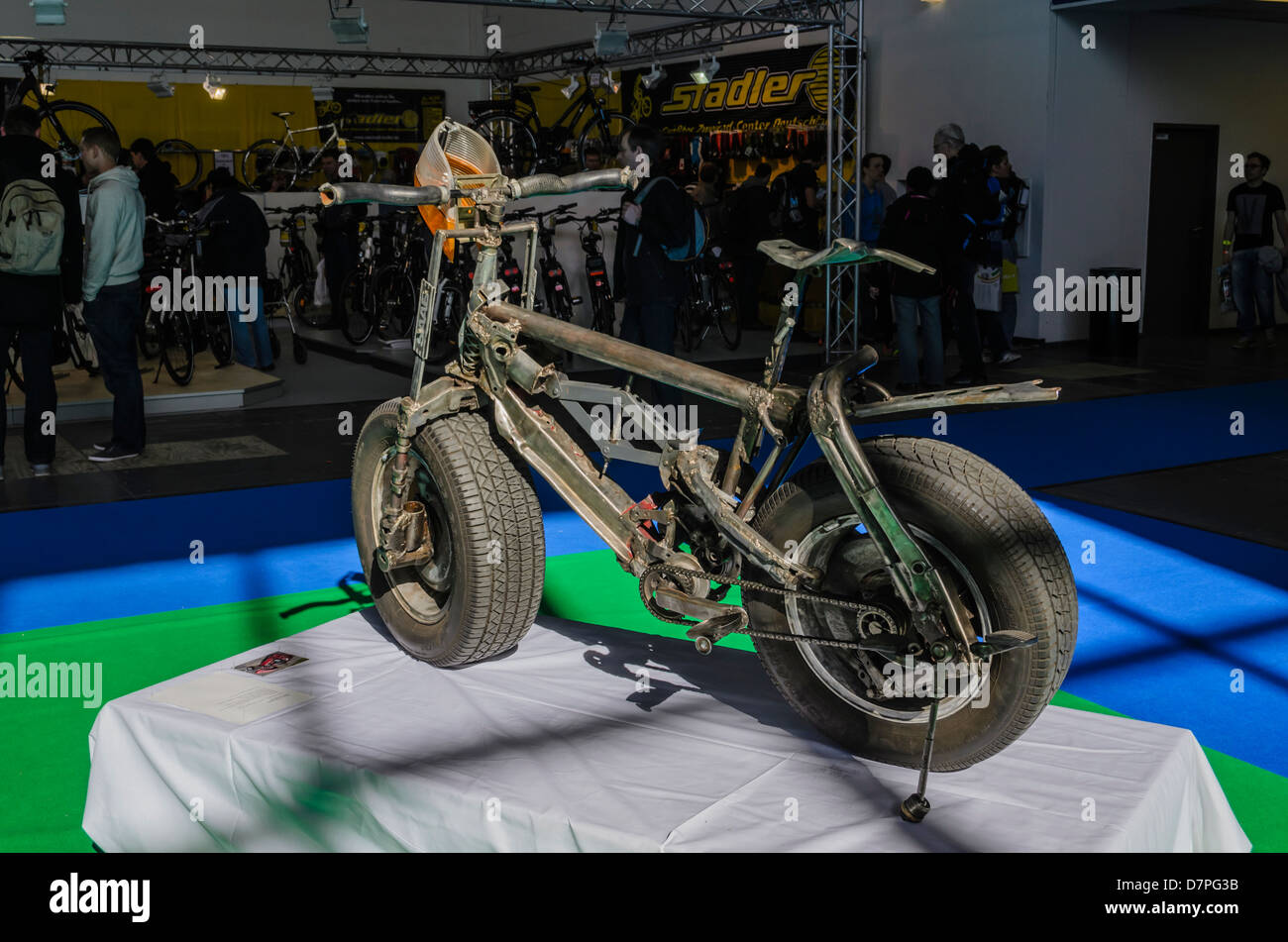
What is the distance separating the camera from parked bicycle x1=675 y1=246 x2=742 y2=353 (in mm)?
11641

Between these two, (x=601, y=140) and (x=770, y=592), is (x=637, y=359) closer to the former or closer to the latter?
(x=770, y=592)

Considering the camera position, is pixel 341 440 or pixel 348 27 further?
pixel 348 27

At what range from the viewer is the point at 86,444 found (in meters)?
7.52

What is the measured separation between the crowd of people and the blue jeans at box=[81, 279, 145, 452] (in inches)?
112

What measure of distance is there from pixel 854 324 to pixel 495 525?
806 centimetres

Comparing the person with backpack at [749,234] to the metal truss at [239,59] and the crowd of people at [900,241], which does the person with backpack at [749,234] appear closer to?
the crowd of people at [900,241]

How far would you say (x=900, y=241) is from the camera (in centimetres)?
899

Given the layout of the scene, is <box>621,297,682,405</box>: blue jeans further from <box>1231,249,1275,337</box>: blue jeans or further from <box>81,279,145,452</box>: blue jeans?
<box>1231,249,1275,337</box>: blue jeans

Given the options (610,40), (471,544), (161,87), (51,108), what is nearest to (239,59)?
(161,87)

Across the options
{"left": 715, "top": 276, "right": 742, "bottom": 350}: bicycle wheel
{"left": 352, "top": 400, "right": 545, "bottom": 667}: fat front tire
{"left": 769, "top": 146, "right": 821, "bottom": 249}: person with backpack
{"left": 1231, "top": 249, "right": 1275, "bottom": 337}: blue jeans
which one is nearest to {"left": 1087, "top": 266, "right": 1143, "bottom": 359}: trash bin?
{"left": 1231, "top": 249, "right": 1275, "bottom": 337}: blue jeans

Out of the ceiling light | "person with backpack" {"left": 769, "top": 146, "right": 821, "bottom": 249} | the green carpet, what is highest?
the ceiling light

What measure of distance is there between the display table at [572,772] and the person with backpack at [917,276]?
247 inches

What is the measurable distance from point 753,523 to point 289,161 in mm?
16579

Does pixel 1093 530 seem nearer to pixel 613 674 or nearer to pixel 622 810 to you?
pixel 613 674
